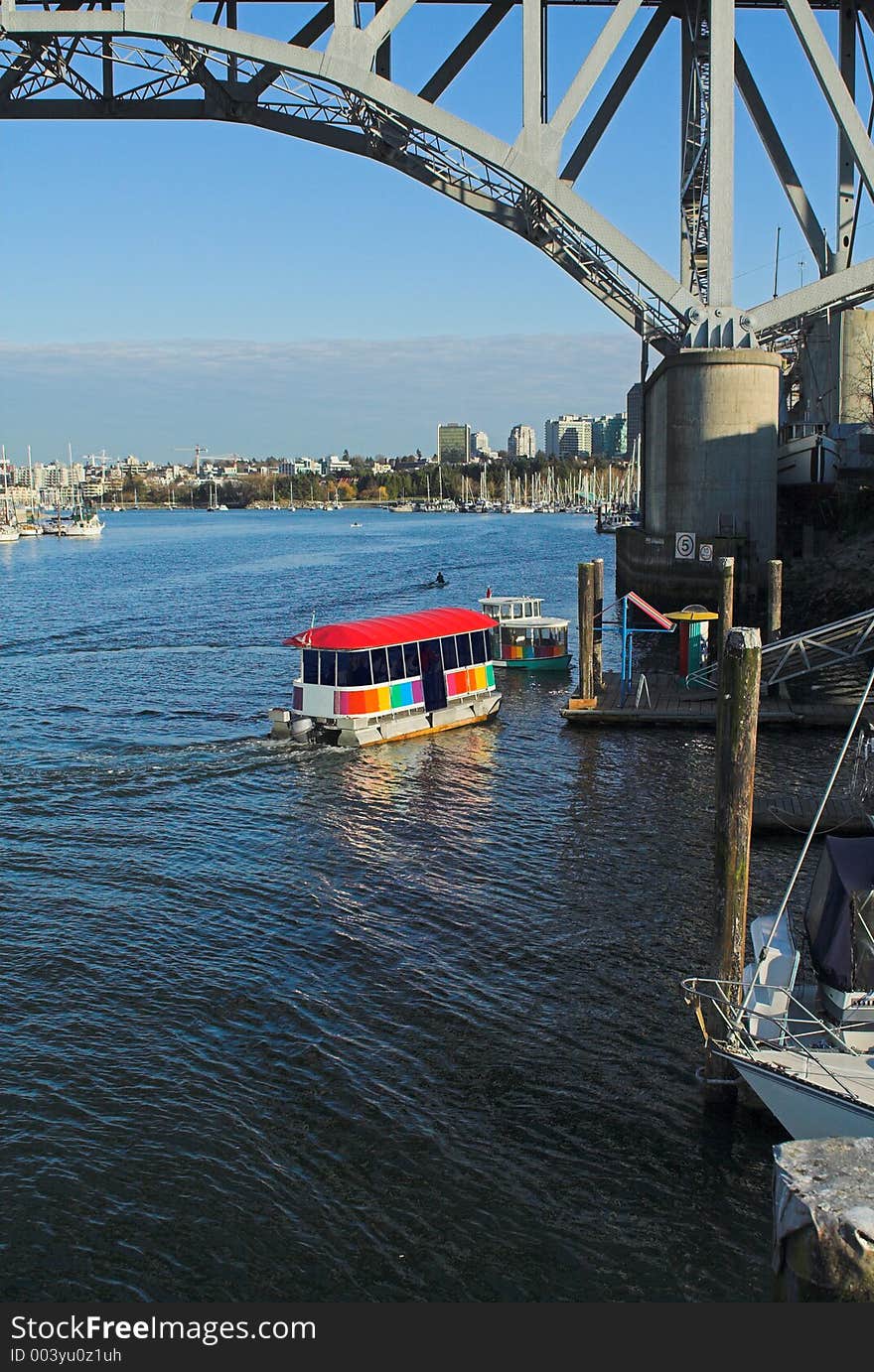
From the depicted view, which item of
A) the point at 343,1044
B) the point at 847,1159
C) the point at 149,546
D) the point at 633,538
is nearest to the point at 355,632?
the point at 343,1044

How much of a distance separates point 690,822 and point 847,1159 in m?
16.6

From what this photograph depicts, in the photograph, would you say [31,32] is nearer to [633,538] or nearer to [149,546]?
[633,538]

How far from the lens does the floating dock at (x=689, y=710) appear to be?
31.1 metres

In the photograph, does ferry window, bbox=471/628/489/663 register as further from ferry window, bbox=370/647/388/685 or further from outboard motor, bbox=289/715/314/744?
outboard motor, bbox=289/715/314/744

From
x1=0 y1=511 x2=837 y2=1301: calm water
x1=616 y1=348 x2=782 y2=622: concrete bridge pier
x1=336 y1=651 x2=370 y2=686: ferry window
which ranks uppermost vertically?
x1=616 y1=348 x2=782 y2=622: concrete bridge pier

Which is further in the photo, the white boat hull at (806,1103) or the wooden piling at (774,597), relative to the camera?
the wooden piling at (774,597)

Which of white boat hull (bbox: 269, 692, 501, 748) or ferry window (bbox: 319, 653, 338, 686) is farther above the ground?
ferry window (bbox: 319, 653, 338, 686)

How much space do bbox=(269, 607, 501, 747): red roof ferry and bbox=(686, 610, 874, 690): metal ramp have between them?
6.77 meters

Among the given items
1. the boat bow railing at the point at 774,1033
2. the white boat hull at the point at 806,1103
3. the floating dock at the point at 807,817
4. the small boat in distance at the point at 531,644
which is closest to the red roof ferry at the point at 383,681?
the small boat in distance at the point at 531,644

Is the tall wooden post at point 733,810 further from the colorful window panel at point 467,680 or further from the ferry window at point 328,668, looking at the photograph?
the colorful window panel at point 467,680

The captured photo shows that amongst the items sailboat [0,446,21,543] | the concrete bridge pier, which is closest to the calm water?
the concrete bridge pier

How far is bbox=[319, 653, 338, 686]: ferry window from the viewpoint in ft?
100

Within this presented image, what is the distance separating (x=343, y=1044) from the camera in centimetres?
1470

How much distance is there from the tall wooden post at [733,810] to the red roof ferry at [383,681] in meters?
17.7
